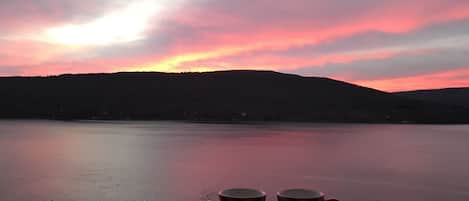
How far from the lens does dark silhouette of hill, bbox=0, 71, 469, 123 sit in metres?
129

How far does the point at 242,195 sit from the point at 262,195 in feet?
1.37

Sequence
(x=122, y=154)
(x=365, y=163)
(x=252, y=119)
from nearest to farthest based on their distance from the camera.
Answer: (x=365, y=163) < (x=122, y=154) < (x=252, y=119)

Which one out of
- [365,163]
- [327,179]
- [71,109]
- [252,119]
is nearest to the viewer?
[327,179]

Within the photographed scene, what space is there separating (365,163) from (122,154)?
17751 mm

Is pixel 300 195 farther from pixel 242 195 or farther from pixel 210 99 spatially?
pixel 210 99

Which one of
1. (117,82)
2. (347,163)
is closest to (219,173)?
(347,163)

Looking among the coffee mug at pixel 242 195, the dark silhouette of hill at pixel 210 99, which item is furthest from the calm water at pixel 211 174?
the dark silhouette of hill at pixel 210 99

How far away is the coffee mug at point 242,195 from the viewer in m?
8.08

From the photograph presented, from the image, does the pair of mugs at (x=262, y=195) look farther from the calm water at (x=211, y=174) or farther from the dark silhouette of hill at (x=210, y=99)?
the dark silhouette of hill at (x=210, y=99)

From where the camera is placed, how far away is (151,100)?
138625mm

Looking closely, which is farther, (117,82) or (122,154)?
(117,82)

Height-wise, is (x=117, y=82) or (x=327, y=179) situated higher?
(x=117, y=82)

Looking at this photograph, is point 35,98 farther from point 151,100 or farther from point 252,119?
point 252,119

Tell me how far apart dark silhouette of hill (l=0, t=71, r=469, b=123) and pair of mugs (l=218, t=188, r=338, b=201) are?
392 ft
